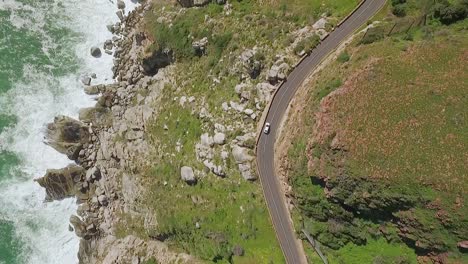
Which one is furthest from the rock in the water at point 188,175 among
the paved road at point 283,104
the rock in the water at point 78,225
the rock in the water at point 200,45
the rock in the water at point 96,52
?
the rock in the water at point 96,52

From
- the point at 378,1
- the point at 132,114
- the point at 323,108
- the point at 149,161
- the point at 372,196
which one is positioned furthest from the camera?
the point at 132,114

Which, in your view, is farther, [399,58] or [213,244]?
[213,244]

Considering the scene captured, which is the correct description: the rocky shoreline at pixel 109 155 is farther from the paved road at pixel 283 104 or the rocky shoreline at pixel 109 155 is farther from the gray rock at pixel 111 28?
the paved road at pixel 283 104

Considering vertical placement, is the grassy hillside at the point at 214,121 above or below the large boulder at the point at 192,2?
below

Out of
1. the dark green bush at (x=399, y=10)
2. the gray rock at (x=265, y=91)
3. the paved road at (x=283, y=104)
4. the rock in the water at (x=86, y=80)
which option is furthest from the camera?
the rock in the water at (x=86, y=80)

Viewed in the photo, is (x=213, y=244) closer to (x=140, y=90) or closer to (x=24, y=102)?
(x=140, y=90)

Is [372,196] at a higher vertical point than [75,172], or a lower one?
higher

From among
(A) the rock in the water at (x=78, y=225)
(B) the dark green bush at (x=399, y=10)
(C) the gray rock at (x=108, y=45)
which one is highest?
(B) the dark green bush at (x=399, y=10)

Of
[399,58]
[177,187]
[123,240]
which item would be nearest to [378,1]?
[399,58]
